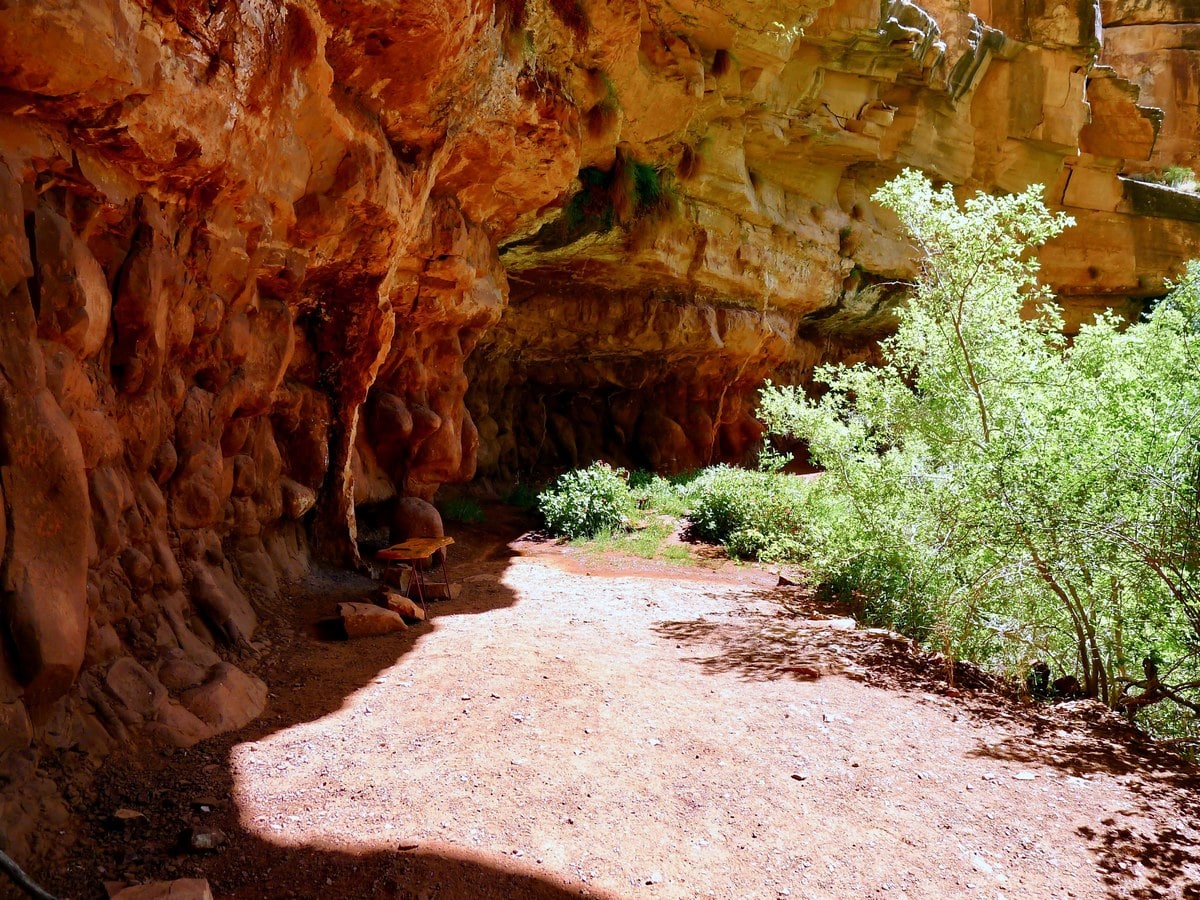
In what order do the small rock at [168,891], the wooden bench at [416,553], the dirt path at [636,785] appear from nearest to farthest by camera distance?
the small rock at [168,891], the dirt path at [636,785], the wooden bench at [416,553]

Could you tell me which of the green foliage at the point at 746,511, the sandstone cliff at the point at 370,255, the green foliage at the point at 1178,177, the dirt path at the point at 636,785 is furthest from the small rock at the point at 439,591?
the green foliage at the point at 1178,177

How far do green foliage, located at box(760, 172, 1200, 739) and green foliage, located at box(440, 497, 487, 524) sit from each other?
619 centimetres

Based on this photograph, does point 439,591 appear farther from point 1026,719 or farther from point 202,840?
point 1026,719

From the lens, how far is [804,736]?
520cm

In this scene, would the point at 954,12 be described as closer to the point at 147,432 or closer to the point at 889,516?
the point at 889,516

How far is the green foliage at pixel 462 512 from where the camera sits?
1273cm

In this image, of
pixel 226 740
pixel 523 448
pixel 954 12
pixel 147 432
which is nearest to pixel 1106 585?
pixel 226 740

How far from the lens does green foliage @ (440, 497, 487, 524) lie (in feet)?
41.8

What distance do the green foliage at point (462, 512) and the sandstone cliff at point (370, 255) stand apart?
5.19 feet

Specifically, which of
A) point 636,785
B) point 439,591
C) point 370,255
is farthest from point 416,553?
point 636,785

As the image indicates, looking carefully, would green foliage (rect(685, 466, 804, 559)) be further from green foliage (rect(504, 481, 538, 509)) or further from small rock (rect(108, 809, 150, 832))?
small rock (rect(108, 809, 150, 832))

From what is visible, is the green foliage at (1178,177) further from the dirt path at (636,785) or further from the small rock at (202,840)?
the small rock at (202,840)

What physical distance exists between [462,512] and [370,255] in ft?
19.9

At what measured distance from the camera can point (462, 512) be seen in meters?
12.8
